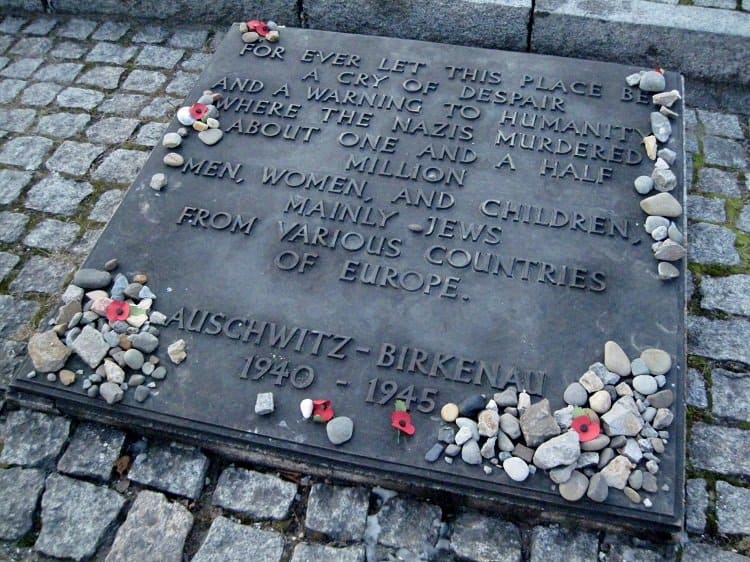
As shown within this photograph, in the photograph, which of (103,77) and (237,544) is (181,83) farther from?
(237,544)

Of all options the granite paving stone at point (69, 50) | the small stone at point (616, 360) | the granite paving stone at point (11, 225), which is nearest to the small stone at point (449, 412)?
the small stone at point (616, 360)

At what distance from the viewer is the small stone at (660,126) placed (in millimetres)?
3441

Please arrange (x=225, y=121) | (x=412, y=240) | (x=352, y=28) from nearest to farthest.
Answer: (x=412, y=240) → (x=225, y=121) → (x=352, y=28)

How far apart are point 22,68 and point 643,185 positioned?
3815mm

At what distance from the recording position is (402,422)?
8.61ft

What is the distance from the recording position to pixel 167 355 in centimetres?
286

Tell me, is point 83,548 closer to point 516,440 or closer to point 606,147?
point 516,440

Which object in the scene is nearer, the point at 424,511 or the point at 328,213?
the point at 424,511

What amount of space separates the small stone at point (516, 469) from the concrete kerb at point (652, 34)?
2.78m

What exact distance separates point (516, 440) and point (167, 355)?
1.37 m

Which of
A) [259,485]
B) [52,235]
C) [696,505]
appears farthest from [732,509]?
[52,235]

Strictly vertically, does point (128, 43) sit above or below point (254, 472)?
above

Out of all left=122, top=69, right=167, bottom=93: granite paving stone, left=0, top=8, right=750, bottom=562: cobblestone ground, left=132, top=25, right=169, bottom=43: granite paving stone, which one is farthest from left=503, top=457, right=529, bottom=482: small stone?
left=132, top=25, right=169, bottom=43: granite paving stone

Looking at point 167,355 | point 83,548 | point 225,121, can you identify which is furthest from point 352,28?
point 83,548
